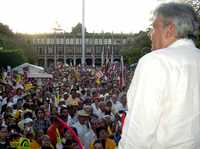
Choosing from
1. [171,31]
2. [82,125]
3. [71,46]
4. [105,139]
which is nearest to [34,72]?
[82,125]

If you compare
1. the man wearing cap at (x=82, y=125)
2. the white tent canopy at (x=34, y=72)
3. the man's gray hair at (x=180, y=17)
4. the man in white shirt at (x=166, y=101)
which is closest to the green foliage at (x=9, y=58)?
the white tent canopy at (x=34, y=72)

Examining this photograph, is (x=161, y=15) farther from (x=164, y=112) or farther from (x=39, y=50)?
(x=39, y=50)

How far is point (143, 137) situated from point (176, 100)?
25 cm

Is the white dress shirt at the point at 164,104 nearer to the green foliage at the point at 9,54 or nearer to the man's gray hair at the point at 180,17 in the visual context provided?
the man's gray hair at the point at 180,17

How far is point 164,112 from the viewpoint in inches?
103

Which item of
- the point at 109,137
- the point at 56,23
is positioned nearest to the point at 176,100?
the point at 109,137

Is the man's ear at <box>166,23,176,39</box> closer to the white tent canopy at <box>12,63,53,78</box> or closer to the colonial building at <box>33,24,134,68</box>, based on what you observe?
the white tent canopy at <box>12,63,53,78</box>

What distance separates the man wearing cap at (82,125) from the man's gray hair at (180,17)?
758 centimetres

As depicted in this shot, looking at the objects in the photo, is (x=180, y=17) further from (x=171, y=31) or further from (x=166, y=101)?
(x=166, y=101)

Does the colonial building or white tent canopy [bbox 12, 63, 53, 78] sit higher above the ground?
white tent canopy [bbox 12, 63, 53, 78]

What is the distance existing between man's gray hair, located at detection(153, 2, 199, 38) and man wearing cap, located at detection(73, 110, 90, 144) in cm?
758

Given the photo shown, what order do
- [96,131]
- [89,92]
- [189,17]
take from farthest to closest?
[89,92], [96,131], [189,17]

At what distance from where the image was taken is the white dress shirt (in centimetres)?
255

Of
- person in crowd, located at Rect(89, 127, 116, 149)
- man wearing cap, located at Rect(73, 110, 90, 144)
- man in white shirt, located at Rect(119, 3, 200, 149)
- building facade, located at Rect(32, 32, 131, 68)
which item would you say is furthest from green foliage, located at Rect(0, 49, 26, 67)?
building facade, located at Rect(32, 32, 131, 68)
